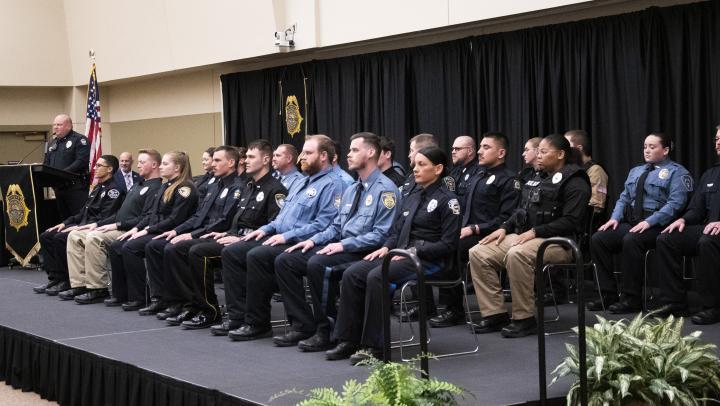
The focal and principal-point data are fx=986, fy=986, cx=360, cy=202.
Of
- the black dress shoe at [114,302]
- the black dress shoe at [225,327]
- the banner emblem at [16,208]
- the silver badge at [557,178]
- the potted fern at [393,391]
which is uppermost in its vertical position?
A: the silver badge at [557,178]

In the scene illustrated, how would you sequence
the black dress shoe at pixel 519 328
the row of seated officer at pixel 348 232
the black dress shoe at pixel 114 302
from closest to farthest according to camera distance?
1. the row of seated officer at pixel 348 232
2. the black dress shoe at pixel 519 328
3. the black dress shoe at pixel 114 302

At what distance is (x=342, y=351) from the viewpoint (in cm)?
563

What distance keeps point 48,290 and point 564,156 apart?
16.4 feet

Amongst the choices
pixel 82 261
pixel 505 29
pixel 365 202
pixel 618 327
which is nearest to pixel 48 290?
pixel 82 261

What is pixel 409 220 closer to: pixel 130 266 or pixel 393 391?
pixel 393 391

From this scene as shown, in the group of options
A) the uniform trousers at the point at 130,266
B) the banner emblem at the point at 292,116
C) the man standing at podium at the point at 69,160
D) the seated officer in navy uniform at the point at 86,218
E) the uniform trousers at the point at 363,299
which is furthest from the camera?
the banner emblem at the point at 292,116

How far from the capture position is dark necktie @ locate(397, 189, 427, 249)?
5906 millimetres

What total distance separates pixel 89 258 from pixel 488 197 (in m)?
3.51

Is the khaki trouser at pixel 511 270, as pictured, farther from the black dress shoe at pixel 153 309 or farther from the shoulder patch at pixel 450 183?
the black dress shoe at pixel 153 309

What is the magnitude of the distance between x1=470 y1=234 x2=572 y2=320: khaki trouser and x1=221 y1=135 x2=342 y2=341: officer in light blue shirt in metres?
1.02

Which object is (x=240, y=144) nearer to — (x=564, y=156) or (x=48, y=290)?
(x=48, y=290)

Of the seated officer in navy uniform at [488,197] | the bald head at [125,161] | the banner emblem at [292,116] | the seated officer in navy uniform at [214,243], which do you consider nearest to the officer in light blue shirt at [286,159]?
the seated officer in navy uniform at [214,243]

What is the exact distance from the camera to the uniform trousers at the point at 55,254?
29.1 ft

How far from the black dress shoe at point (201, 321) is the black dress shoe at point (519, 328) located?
6.98 feet
